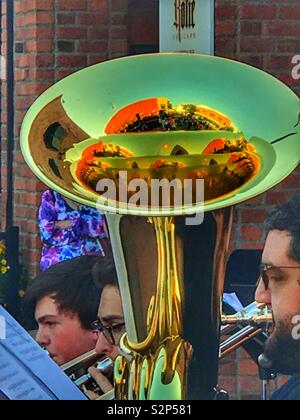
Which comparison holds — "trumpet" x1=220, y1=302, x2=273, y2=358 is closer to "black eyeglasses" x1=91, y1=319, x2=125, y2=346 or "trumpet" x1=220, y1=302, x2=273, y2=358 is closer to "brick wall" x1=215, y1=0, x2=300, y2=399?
"brick wall" x1=215, y1=0, x2=300, y2=399

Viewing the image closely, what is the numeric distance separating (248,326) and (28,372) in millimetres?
788

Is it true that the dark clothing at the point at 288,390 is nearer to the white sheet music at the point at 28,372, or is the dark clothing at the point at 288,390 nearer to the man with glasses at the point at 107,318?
the man with glasses at the point at 107,318

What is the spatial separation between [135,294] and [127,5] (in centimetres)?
111

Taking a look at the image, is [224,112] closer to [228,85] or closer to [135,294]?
[228,85]

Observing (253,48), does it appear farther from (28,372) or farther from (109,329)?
(28,372)

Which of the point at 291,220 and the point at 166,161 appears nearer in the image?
the point at 166,161

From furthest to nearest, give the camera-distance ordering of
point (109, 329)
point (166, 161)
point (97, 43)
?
point (97, 43) → point (109, 329) → point (166, 161)

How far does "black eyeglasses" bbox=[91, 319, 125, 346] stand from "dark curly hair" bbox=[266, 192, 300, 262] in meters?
0.63

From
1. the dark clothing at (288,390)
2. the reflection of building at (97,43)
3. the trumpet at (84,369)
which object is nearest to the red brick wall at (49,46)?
the reflection of building at (97,43)

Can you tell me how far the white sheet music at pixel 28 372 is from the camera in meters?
4.09

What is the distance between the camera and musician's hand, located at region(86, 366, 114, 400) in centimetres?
411

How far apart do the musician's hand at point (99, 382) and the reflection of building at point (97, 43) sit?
416mm

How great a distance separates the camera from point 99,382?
4.11 metres

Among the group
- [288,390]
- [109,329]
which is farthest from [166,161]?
[288,390]
